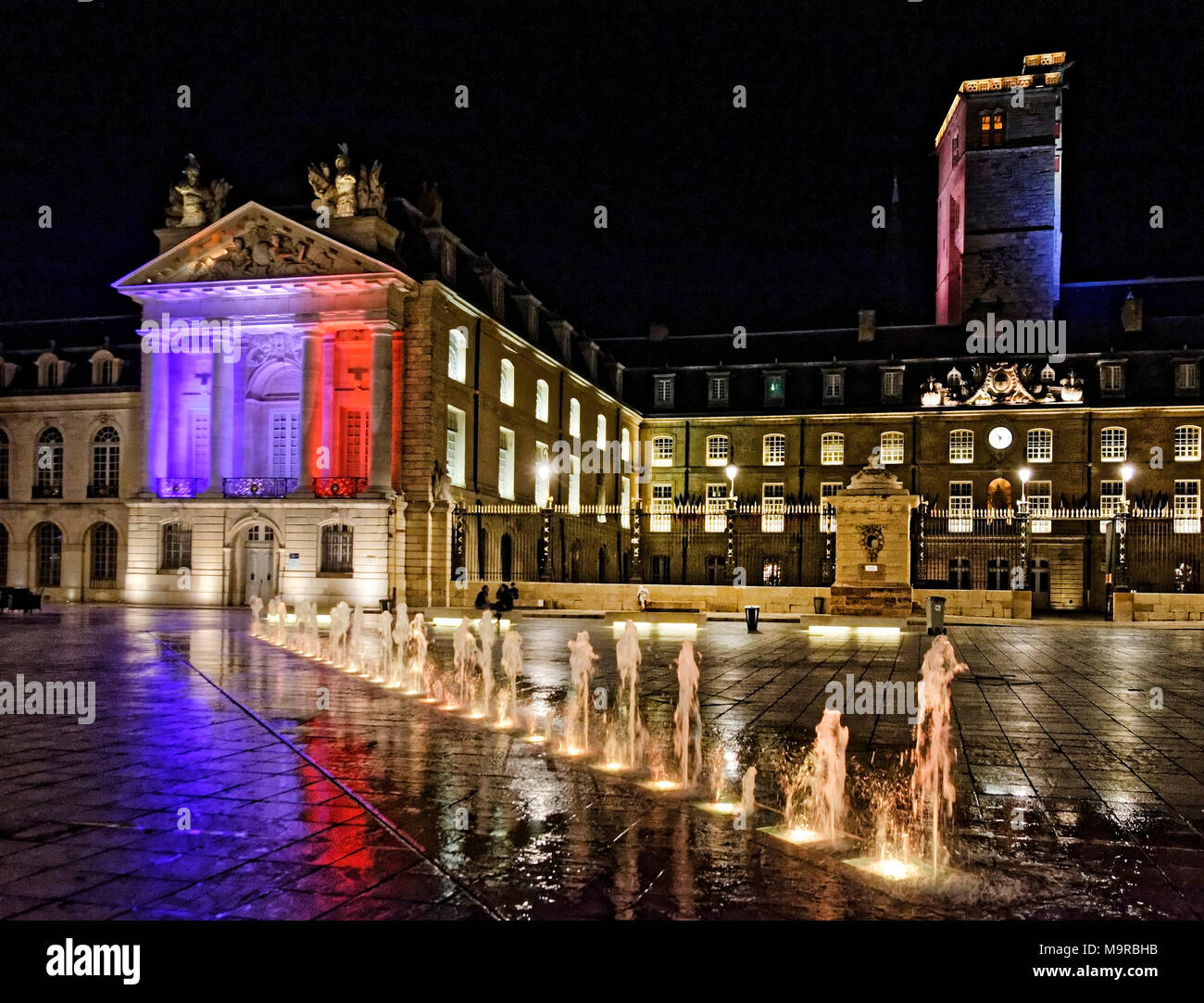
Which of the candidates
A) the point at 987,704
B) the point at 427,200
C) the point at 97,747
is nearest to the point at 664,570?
the point at 427,200

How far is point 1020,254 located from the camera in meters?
63.8

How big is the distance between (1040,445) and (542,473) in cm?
2776

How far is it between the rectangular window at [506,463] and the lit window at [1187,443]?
35.6 m

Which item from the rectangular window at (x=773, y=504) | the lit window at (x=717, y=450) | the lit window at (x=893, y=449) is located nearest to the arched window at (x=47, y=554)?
the rectangular window at (x=773, y=504)

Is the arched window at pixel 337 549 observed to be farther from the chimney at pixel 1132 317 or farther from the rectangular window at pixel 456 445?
the chimney at pixel 1132 317

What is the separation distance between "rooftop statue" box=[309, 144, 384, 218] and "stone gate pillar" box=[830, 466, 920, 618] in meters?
22.4

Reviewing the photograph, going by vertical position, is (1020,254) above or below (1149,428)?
above

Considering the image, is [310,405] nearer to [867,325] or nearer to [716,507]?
[716,507]

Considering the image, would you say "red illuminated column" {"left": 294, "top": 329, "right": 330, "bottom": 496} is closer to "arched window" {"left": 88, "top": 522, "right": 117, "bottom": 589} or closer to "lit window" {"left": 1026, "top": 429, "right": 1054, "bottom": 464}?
"arched window" {"left": 88, "top": 522, "right": 117, "bottom": 589}

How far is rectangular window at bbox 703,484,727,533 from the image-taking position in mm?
58638

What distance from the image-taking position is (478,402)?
4447 cm
